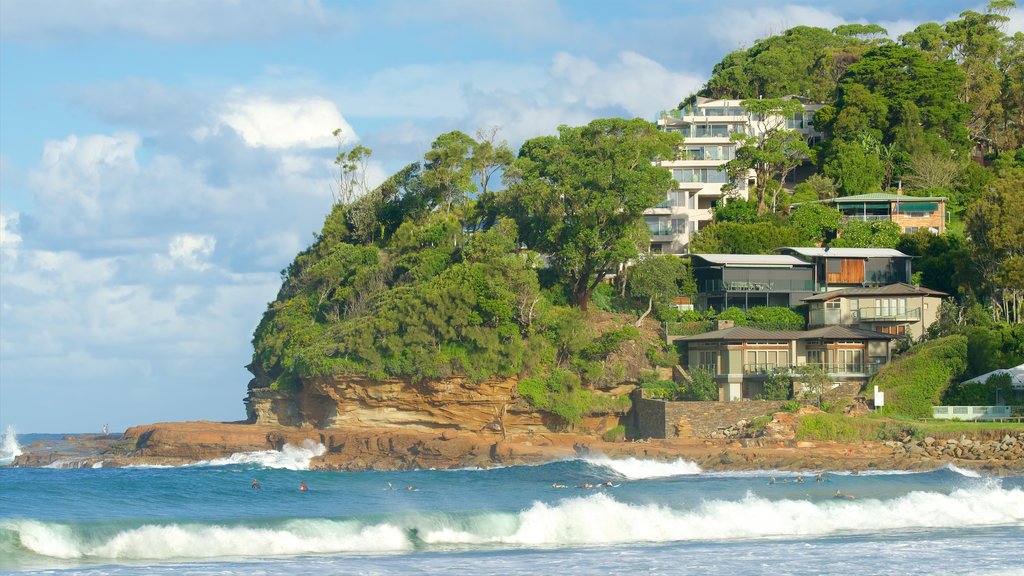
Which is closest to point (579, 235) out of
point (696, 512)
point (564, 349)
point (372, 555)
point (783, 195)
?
point (564, 349)

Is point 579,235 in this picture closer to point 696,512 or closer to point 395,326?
point 395,326

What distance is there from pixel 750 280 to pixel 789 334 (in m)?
5.82

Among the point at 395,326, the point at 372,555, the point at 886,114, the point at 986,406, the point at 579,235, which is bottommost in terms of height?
the point at 372,555

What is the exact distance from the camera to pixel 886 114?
7481 cm

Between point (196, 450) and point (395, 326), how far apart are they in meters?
12.7

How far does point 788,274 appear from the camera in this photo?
203ft

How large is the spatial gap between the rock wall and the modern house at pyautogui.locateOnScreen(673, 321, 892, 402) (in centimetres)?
268

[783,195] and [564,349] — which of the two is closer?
[564,349]

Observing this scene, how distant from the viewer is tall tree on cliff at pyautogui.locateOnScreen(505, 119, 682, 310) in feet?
189

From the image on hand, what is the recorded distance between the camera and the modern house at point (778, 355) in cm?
5531

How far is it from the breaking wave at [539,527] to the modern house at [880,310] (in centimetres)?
2005

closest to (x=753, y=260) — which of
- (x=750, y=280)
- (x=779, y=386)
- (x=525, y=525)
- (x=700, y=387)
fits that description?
(x=750, y=280)

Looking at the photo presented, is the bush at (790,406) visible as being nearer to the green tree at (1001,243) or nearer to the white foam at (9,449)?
the green tree at (1001,243)

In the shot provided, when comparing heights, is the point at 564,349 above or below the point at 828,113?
below
